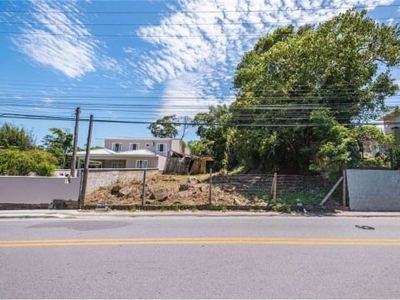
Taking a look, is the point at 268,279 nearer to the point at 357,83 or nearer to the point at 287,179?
the point at 287,179

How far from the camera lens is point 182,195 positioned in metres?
13.4

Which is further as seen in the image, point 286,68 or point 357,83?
point 286,68

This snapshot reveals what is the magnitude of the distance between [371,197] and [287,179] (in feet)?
11.5

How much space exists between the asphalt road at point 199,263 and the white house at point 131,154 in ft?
79.9

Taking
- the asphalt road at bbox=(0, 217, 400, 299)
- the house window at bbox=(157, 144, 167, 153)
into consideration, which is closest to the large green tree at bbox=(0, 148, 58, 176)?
the asphalt road at bbox=(0, 217, 400, 299)

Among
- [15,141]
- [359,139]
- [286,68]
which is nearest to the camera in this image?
[359,139]

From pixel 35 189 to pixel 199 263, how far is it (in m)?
10.6

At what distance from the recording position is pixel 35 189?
12.7 metres

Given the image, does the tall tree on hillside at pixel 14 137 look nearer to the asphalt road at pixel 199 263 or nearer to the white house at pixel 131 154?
the white house at pixel 131 154

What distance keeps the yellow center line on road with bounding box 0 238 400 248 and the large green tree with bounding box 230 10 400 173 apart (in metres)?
9.54

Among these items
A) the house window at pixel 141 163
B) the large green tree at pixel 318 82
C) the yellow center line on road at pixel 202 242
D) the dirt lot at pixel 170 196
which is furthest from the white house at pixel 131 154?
the yellow center line on road at pixel 202 242

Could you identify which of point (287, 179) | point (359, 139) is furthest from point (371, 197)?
point (359, 139)

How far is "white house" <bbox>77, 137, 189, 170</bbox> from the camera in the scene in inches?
1243

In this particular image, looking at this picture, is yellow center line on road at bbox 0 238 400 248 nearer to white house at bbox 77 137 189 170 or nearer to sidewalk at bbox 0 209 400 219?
sidewalk at bbox 0 209 400 219
